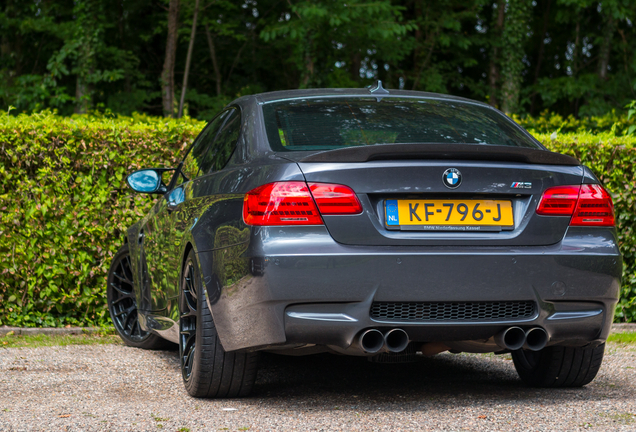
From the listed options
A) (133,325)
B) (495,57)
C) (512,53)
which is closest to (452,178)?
(133,325)

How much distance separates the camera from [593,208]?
12.6 ft

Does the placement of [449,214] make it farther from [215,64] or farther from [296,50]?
[215,64]

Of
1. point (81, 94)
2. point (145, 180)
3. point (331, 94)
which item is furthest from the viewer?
point (81, 94)

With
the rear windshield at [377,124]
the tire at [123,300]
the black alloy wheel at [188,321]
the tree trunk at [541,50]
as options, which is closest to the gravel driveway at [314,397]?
the black alloy wheel at [188,321]

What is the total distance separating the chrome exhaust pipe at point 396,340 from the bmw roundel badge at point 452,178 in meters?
0.67

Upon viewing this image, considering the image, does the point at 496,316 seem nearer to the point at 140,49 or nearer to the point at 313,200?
the point at 313,200

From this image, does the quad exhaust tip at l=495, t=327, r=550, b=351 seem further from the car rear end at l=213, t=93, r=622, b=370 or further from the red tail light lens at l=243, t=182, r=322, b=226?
the red tail light lens at l=243, t=182, r=322, b=226

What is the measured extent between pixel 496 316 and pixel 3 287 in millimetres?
4744

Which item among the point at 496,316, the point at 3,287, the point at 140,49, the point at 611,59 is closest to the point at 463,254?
the point at 496,316

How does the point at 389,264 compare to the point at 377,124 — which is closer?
the point at 389,264

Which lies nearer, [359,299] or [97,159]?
[359,299]

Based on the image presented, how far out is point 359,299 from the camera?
11.5ft

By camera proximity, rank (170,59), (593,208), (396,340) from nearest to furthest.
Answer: (396,340), (593,208), (170,59)

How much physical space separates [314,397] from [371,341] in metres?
0.87
